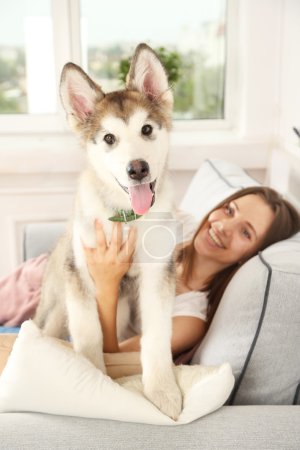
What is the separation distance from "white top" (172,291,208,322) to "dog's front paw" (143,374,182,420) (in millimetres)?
314

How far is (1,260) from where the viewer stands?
280 cm

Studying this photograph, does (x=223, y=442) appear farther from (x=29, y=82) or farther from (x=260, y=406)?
(x=29, y=82)

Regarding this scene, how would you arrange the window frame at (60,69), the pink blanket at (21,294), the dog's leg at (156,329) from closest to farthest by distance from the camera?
the dog's leg at (156,329) < the pink blanket at (21,294) < the window frame at (60,69)

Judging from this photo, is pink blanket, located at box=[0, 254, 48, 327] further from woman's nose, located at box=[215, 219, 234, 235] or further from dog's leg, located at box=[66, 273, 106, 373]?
woman's nose, located at box=[215, 219, 234, 235]

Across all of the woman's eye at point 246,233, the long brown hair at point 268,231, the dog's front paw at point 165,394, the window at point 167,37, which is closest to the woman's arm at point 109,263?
the dog's front paw at point 165,394

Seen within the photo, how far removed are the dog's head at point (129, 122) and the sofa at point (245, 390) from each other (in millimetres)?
357

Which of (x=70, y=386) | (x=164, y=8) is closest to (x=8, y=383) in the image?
(x=70, y=386)

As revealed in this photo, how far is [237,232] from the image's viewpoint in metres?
1.58

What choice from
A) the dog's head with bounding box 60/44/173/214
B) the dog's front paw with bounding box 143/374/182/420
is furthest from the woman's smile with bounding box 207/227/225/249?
the dog's front paw with bounding box 143/374/182/420

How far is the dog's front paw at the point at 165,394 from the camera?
108 centimetres

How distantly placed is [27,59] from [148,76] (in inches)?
72.5

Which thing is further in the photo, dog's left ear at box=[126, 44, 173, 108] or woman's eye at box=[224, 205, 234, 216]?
woman's eye at box=[224, 205, 234, 216]

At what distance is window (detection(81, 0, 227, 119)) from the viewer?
9.16 feet

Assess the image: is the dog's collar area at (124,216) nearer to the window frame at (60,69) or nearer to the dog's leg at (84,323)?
the dog's leg at (84,323)
